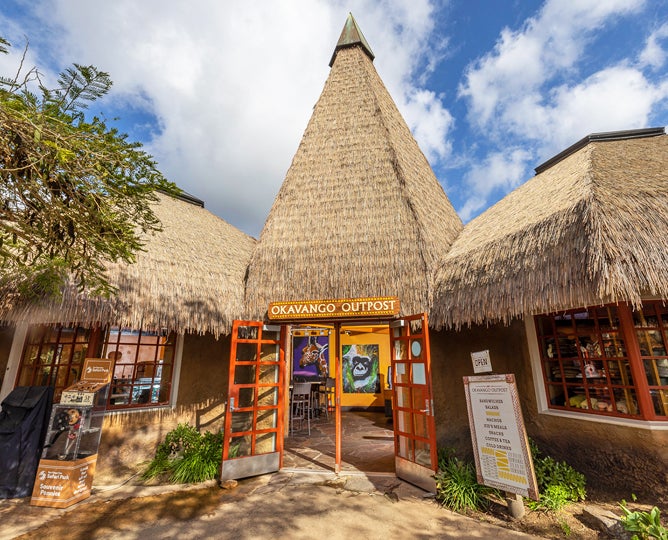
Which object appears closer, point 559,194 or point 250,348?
point 559,194

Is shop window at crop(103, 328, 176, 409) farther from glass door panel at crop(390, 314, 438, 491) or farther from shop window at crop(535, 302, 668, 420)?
shop window at crop(535, 302, 668, 420)

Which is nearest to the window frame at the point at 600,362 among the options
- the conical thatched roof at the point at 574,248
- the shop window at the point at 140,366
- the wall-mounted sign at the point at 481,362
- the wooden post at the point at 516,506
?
the conical thatched roof at the point at 574,248

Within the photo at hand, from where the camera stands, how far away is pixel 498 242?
5.09m

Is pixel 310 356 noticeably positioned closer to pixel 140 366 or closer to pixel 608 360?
pixel 140 366

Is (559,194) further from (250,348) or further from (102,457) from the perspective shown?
(102,457)

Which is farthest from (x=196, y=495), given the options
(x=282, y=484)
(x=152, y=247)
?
(x=152, y=247)

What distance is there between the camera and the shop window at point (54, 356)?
539 centimetres

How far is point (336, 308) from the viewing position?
17.3ft

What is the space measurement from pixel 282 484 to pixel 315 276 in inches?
130

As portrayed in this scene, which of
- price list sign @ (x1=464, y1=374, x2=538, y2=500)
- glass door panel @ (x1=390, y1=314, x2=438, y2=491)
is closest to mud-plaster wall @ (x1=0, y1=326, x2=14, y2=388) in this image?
glass door panel @ (x1=390, y1=314, x2=438, y2=491)

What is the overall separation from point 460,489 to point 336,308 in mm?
2919

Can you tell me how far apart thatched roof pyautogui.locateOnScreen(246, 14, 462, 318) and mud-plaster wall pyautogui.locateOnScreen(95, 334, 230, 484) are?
133 centimetres

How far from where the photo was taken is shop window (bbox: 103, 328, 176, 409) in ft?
18.4

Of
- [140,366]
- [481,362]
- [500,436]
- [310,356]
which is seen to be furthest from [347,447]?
[310,356]
